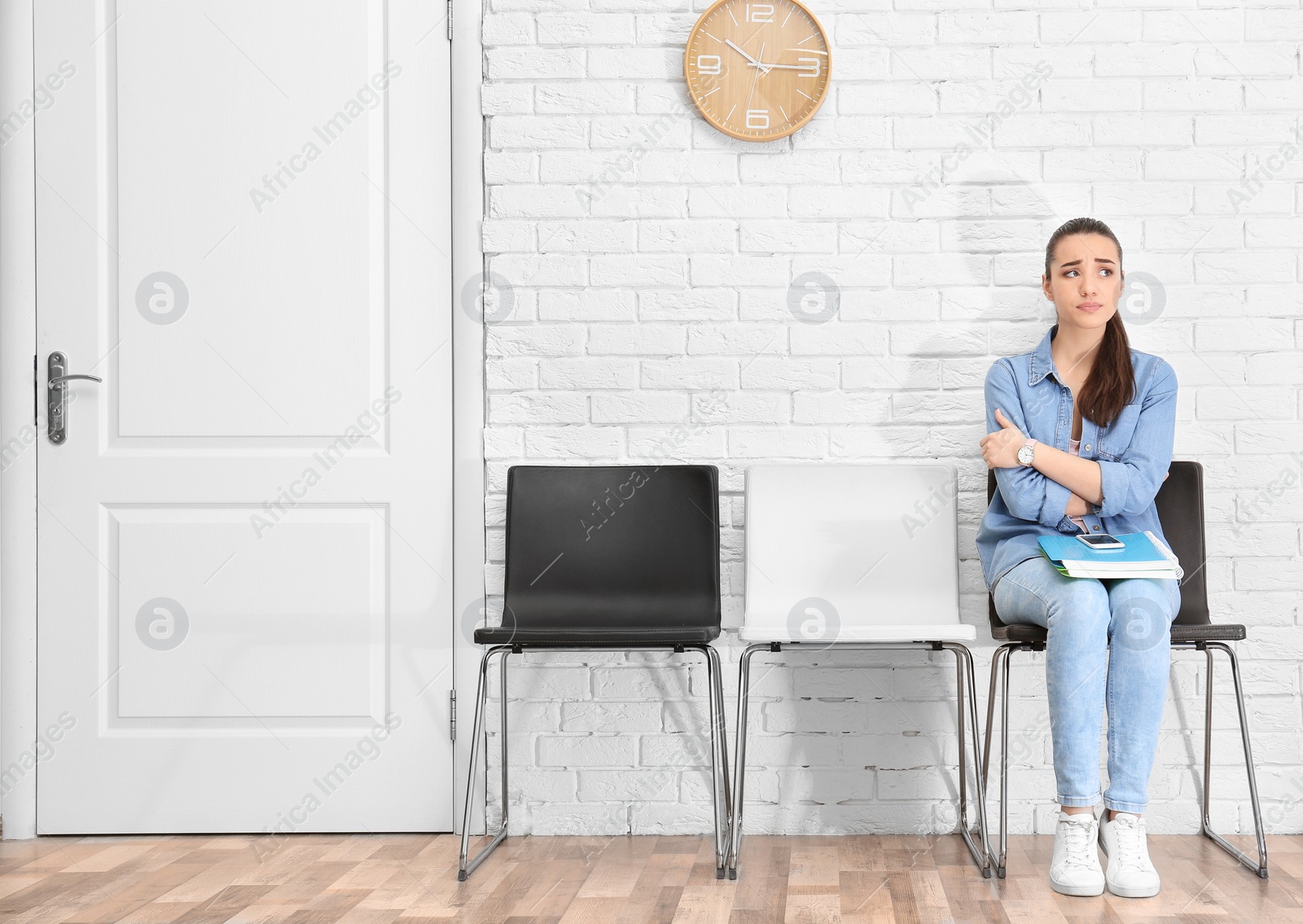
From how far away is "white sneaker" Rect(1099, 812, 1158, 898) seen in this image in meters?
1.81

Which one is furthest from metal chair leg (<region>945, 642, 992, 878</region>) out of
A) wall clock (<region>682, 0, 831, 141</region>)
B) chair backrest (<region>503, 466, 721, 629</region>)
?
wall clock (<region>682, 0, 831, 141</region>)

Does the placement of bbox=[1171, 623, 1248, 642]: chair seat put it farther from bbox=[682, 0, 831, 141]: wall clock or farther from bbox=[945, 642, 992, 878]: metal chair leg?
bbox=[682, 0, 831, 141]: wall clock

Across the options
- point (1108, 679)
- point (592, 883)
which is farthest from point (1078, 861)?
point (592, 883)

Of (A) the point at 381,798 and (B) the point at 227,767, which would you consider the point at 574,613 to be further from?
(B) the point at 227,767

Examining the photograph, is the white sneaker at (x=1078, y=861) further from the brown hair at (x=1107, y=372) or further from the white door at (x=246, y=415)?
the white door at (x=246, y=415)

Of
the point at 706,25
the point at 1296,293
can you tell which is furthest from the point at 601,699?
the point at 1296,293

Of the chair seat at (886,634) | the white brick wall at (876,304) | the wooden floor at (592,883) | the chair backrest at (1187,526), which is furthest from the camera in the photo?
the white brick wall at (876,304)

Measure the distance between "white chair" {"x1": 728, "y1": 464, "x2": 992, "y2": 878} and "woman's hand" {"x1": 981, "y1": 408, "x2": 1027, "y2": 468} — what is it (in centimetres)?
24

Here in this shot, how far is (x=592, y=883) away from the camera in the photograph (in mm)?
1949

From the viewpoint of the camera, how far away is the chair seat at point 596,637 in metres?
1.93

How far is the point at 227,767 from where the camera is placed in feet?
7.61

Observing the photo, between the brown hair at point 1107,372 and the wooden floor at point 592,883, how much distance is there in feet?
3.01

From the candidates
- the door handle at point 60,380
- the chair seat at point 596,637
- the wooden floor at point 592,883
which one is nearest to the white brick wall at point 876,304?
the wooden floor at point 592,883

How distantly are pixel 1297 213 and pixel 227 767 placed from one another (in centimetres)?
277
